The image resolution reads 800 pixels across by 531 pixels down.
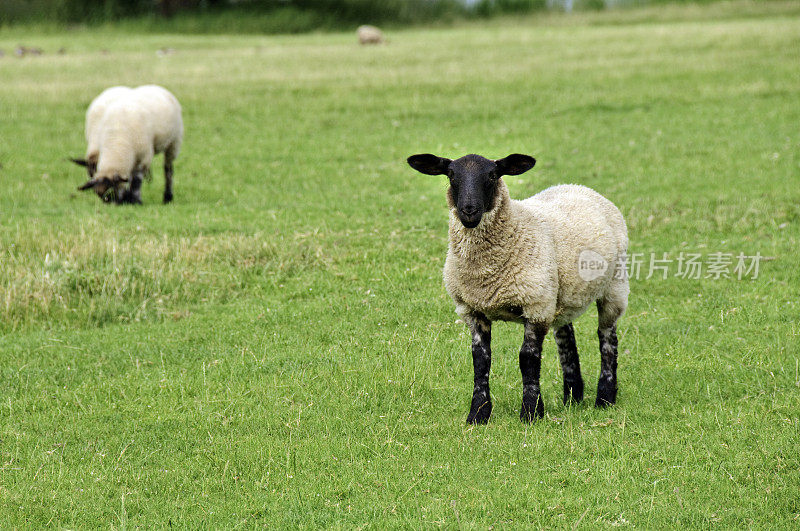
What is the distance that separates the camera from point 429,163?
26.7 feet

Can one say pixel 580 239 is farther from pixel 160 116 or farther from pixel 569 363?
pixel 160 116

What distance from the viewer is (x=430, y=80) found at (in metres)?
32.3

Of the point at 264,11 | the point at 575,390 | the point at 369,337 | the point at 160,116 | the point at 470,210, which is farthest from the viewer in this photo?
the point at 264,11

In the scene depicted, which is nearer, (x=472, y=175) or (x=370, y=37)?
(x=472, y=175)

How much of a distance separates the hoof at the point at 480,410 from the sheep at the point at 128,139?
12413 mm

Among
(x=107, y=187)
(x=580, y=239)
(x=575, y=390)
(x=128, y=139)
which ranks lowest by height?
(x=575, y=390)

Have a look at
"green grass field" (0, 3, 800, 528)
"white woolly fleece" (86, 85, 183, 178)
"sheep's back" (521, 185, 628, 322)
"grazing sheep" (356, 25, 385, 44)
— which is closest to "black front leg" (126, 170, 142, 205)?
"white woolly fleece" (86, 85, 183, 178)

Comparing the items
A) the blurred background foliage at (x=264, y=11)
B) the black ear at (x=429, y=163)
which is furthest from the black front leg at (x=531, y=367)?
the blurred background foliage at (x=264, y=11)

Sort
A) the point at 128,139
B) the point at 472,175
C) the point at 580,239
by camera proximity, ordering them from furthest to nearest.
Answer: the point at 128,139
the point at 580,239
the point at 472,175

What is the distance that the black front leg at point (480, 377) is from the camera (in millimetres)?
8109

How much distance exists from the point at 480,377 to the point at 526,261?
115 cm

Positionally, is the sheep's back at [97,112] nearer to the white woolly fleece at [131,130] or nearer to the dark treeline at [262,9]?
the white woolly fleece at [131,130]

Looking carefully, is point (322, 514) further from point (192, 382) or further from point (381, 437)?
point (192, 382)

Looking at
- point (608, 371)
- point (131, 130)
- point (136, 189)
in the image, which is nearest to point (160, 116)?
point (131, 130)
